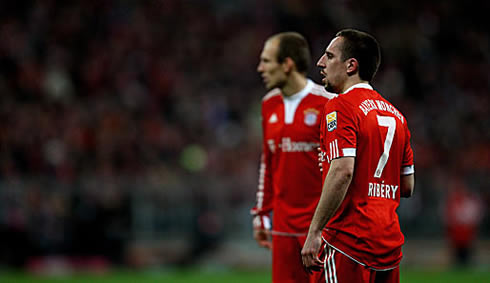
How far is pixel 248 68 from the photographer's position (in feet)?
59.0

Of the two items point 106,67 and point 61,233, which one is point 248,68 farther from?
point 61,233

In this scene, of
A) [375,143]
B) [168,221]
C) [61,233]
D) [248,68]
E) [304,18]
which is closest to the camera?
[375,143]

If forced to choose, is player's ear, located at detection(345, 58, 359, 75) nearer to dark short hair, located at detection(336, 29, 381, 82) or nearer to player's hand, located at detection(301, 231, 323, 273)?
dark short hair, located at detection(336, 29, 381, 82)

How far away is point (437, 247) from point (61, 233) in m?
8.40

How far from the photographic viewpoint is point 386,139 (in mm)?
4039

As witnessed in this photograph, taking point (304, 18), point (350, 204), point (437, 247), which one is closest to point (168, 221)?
point (437, 247)

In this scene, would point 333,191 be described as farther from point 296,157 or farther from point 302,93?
point 302,93

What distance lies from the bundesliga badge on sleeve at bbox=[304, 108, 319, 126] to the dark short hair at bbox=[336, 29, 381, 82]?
4.56 ft

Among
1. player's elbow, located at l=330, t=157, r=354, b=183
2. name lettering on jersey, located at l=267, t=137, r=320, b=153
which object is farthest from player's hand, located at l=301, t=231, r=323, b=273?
name lettering on jersey, located at l=267, t=137, r=320, b=153

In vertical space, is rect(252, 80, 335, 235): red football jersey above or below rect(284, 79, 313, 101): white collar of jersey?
below

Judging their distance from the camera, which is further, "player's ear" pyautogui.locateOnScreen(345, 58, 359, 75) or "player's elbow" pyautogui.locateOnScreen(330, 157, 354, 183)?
"player's ear" pyautogui.locateOnScreen(345, 58, 359, 75)

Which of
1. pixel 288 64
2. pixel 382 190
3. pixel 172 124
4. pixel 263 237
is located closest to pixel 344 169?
pixel 382 190

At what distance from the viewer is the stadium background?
13.3 m

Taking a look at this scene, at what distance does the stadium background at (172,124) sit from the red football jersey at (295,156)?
8291mm
